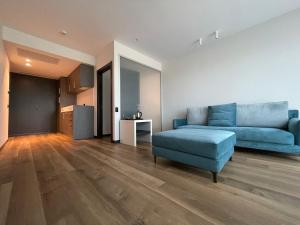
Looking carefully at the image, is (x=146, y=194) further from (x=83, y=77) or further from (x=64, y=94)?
(x=64, y=94)

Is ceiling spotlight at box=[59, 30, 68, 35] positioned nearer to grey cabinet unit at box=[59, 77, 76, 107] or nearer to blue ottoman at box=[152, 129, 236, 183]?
grey cabinet unit at box=[59, 77, 76, 107]

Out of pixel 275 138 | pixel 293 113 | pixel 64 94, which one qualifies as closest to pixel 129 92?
pixel 64 94

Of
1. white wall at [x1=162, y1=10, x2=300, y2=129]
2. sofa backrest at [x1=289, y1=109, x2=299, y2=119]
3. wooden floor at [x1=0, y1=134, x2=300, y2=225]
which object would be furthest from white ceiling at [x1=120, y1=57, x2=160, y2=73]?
sofa backrest at [x1=289, y1=109, x2=299, y2=119]

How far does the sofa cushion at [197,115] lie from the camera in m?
3.42

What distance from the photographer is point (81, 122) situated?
3910 mm

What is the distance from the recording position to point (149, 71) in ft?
16.5

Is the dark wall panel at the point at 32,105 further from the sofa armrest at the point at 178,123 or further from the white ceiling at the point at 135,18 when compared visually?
the sofa armrest at the point at 178,123

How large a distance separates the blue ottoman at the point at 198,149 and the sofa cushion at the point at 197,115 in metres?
1.90

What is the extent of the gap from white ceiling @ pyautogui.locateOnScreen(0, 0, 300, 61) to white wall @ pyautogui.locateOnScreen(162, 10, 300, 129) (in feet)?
0.95

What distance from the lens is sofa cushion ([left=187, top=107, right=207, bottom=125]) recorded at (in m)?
3.42

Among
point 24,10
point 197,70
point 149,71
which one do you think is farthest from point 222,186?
point 149,71

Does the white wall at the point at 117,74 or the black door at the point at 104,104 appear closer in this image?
the white wall at the point at 117,74

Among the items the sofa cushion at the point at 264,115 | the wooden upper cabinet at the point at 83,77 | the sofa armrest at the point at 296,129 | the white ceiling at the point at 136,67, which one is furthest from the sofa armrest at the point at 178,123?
the wooden upper cabinet at the point at 83,77

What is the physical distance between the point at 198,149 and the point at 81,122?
11.5 feet
